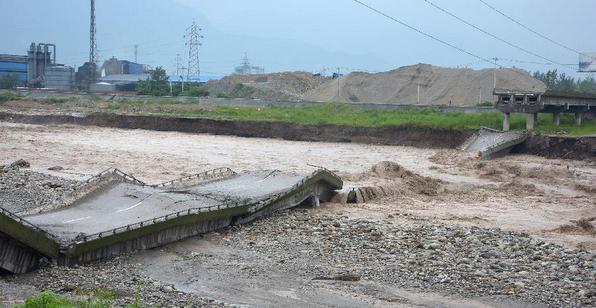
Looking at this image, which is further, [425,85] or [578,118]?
[425,85]

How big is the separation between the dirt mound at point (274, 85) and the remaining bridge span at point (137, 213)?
61105mm

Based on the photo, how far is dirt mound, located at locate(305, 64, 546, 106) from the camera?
79625 millimetres

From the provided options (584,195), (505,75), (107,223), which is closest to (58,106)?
(505,75)

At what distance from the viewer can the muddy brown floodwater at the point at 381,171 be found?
2647 cm

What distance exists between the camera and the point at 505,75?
266ft

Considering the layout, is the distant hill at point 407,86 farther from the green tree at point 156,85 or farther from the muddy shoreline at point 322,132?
the muddy shoreline at point 322,132

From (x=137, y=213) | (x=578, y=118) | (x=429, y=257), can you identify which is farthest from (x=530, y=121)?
(x=137, y=213)

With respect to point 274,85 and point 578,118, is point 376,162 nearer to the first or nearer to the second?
point 578,118

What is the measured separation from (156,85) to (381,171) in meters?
67.7

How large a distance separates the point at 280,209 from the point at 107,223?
7.80 metres

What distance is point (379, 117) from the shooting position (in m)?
63.9

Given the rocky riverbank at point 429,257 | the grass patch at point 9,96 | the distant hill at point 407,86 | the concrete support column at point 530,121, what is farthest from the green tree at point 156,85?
the rocky riverbank at point 429,257

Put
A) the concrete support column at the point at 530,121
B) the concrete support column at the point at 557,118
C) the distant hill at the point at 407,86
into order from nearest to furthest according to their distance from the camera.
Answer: the concrete support column at the point at 530,121 → the concrete support column at the point at 557,118 → the distant hill at the point at 407,86

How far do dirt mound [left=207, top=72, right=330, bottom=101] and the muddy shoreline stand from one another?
24.9 m
